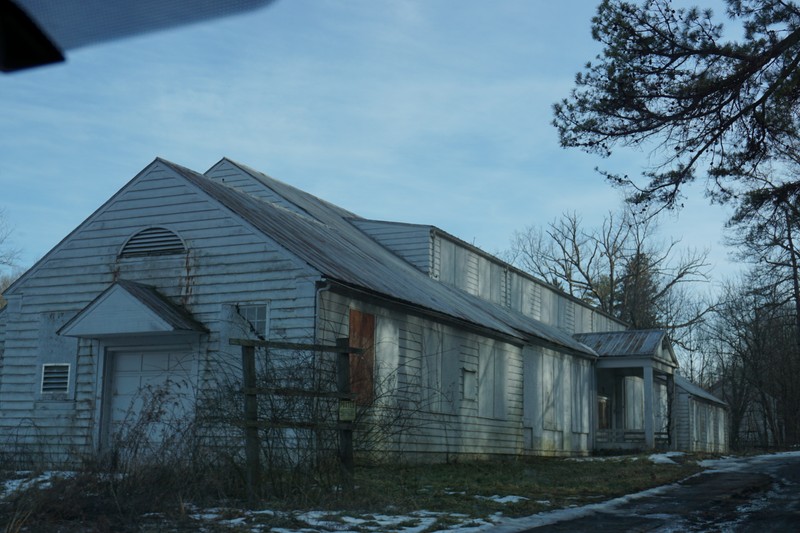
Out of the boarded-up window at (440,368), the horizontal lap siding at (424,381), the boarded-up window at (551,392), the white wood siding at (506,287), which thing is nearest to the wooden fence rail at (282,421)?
the horizontal lap siding at (424,381)

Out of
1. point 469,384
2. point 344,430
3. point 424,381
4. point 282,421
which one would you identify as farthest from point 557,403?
point 282,421

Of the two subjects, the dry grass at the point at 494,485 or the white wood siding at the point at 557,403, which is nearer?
the dry grass at the point at 494,485

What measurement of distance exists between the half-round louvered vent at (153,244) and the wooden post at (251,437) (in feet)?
25.5

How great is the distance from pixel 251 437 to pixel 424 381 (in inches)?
378

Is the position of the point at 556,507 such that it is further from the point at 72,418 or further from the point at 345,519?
the point at 72,418

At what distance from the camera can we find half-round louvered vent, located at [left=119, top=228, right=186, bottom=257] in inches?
680

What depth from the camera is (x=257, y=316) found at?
16281 mm

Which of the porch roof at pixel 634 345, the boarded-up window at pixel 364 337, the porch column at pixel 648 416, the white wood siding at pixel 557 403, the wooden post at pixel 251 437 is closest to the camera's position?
the wooden post at pixel 251 437

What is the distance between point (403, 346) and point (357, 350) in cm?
751

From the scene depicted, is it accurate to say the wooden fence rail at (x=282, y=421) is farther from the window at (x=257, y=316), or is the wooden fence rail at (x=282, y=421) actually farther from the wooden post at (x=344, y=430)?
the window at (x=257, y=316)

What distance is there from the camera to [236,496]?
383 inches

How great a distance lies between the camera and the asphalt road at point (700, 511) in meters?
8.70

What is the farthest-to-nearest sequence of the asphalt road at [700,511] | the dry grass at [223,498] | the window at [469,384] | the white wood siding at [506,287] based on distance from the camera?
the white wood siding at [506,287]
the window at [469,384]
the asphalt road at [700,511]
the dry grass at [223,498]

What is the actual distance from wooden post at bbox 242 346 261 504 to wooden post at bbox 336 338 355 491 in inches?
41.9
